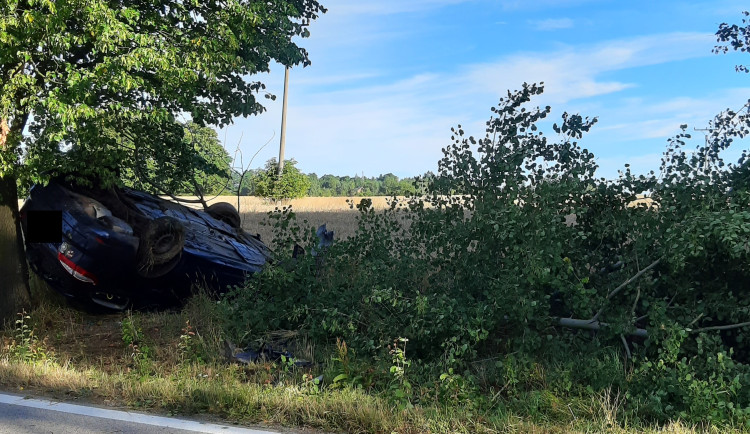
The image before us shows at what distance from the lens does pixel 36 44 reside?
622 centimetres

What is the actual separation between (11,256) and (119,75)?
311 cm

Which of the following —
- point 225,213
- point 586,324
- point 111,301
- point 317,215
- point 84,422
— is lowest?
point 84,422

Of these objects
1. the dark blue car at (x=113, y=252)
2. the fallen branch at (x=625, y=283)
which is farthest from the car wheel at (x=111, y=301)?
the fallen branch at (x=625, y=283)

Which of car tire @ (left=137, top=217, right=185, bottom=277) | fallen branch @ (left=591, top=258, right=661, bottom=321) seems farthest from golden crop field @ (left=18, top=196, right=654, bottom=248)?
car tire @ (left=137, top=217, right=185, bottom=277)

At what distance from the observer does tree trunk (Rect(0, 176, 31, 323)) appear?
7293 mm

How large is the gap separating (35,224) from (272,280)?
116 inches

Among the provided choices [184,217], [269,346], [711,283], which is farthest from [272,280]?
[711,283]

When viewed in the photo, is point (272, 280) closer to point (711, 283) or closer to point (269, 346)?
point (269, 346)

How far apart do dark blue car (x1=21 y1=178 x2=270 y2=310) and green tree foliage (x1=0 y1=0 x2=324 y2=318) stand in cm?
41

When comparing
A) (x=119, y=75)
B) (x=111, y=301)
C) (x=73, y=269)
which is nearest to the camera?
(x=119, y=75)

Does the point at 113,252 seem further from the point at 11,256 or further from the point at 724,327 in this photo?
the point at 724,327

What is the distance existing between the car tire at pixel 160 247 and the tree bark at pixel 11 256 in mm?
1787

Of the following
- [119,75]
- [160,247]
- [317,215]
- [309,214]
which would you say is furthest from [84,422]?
[309,214]

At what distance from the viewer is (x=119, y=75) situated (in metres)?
5.91
